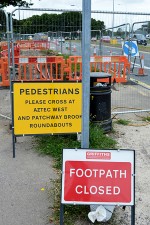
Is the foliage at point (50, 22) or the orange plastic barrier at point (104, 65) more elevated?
the foliage at point (50, 22)

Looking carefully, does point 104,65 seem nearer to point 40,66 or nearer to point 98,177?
point 40,66

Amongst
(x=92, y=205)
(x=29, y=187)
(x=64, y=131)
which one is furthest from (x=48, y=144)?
(x=92, y=205)

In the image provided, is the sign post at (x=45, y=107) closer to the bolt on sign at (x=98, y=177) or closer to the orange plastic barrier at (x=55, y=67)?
the bolt on sign at (x=98, y=177)

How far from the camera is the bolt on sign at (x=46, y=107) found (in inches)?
201

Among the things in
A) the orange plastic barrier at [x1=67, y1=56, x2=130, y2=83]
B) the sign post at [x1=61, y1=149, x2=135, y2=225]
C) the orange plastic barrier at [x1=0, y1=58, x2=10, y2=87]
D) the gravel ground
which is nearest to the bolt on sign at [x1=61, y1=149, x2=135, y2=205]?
the sign post at [x1=61, y1=149, x2=135, y2=225]

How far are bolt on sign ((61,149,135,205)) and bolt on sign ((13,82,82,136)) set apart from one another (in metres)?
1.95

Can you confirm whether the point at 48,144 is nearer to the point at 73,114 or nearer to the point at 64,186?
the point at 73,114

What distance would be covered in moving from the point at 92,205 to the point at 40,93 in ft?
7.25

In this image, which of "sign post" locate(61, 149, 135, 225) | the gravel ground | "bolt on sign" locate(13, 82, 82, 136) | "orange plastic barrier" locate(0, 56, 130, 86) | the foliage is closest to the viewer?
"sign post" locate(61, 149, 135, 225)

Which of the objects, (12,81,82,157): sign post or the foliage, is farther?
the foliage

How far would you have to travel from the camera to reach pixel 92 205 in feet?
11.4

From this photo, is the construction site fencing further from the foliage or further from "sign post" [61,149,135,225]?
"sign post" [61,149,135,225]

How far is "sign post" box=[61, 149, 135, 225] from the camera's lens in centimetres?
323

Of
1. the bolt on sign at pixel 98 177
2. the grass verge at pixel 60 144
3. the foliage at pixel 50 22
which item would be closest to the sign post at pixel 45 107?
the grass verge at pixel 60 144
